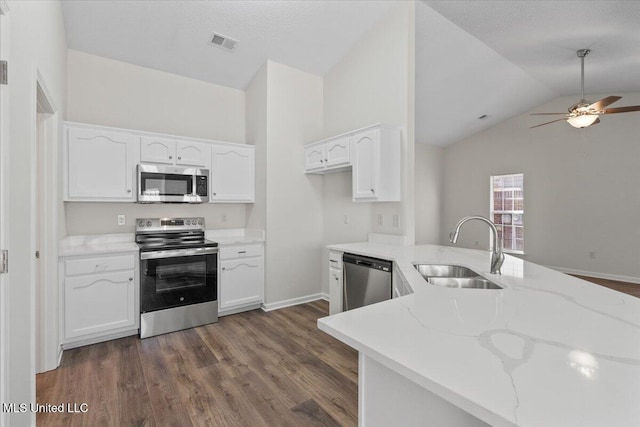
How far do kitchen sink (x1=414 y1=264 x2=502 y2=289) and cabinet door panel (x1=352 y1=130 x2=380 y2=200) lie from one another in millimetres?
1046

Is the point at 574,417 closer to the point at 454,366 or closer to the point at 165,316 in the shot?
the point at 454,366

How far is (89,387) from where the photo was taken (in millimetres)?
2098

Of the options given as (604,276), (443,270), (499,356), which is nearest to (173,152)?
(443,270)

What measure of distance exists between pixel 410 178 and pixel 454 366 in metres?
2.49

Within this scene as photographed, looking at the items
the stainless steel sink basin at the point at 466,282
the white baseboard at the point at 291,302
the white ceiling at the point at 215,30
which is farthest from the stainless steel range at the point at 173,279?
the stainless steel sink basin at the point at 466,282

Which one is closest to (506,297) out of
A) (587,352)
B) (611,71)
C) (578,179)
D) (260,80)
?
(587,352)

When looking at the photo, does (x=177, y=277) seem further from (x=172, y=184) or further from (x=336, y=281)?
(x=336, y=281)

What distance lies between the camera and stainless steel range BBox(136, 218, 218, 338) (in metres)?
2.91

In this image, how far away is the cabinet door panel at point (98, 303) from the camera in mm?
2598

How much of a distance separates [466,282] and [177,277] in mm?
2608

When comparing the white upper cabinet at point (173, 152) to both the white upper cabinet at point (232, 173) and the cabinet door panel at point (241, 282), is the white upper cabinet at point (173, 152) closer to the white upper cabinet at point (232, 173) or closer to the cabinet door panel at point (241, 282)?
the white upper cabinet at point (232, 173)

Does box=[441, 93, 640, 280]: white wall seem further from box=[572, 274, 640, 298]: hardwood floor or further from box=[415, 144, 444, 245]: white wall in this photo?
box=[415, 144, 444, 245]: white wall

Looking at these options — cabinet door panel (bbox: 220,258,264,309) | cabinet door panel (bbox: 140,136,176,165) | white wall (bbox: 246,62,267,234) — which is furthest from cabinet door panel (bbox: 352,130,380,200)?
cabinet door panel (bbox: 140,136,176,165)

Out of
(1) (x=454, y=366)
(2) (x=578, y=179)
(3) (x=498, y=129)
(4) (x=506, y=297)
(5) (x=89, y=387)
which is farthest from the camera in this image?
(3) (x=498, y=129)
